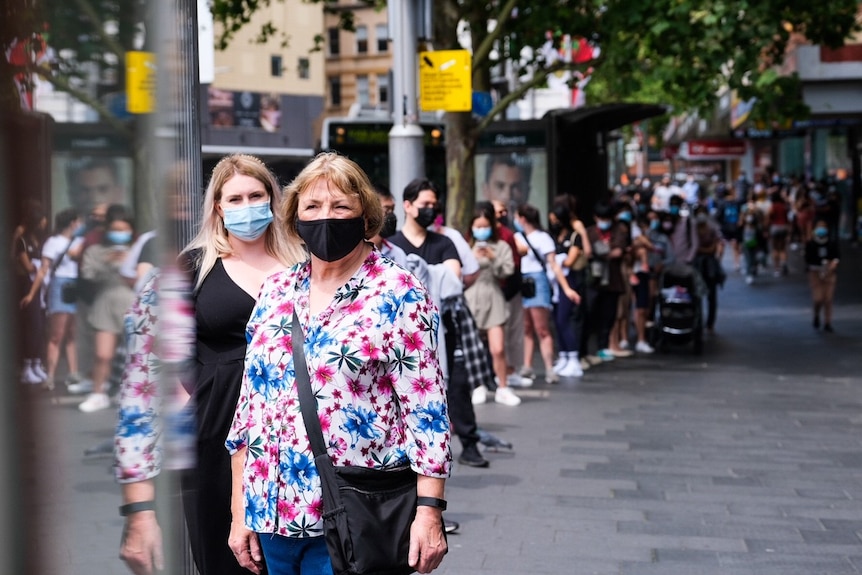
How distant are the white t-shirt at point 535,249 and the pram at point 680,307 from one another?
2.67 m

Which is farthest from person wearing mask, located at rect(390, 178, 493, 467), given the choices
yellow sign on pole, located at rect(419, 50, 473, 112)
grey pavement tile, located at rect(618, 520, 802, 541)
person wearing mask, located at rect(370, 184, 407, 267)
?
yellow sign on pole, located at rect(419, 50, 473, 112)

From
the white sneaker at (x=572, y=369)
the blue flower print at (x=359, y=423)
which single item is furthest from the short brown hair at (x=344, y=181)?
the white sneaker at (x=572, y=369)

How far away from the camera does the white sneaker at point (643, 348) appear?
1595 centimetres

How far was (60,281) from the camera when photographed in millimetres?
1383

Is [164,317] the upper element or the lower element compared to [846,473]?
upper

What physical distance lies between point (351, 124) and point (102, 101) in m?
20.4

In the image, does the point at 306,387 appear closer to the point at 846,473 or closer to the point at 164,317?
the point at 164,317

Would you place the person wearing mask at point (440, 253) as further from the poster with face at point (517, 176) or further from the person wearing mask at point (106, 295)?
the poster with face at point (517, 176)

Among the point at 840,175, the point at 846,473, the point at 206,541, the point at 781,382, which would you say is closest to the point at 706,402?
the point at 781,382

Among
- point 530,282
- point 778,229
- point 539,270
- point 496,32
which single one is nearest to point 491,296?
point 530,282

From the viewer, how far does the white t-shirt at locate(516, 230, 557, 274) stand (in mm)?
12984

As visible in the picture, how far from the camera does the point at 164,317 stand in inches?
65.3

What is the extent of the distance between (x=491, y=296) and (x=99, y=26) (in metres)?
10.2

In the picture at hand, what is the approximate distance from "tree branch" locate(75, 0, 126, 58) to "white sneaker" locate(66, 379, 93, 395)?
335mm
